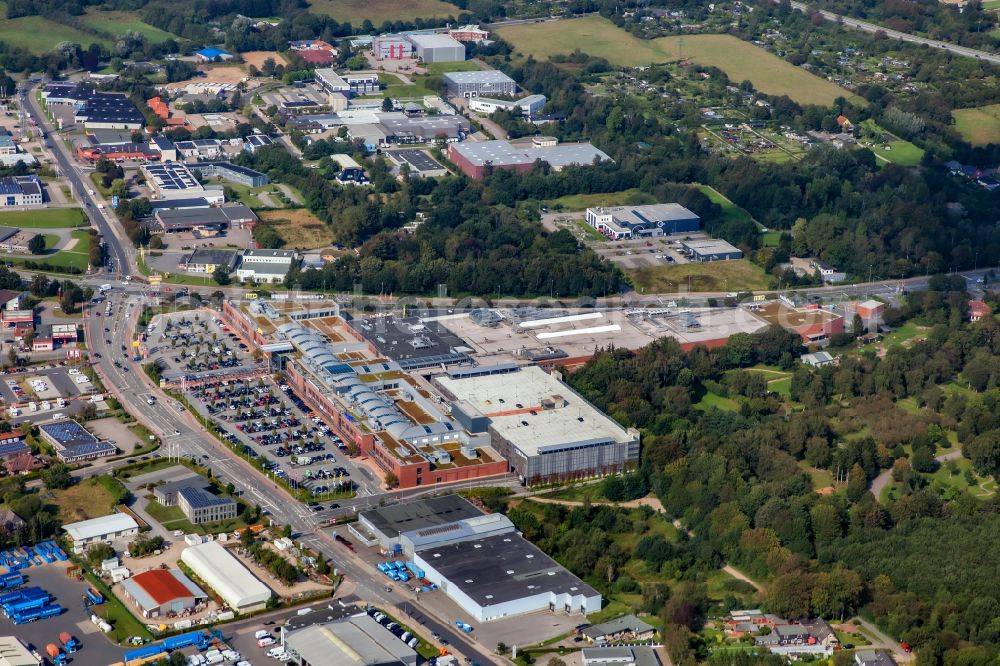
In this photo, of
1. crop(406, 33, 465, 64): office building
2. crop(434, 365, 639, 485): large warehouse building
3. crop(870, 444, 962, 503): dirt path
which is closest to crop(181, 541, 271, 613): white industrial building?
crop(434, 365, 639, 485): large warehouse building

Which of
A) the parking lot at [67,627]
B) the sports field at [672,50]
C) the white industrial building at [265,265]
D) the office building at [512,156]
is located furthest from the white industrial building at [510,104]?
the parking lot at [67,627]

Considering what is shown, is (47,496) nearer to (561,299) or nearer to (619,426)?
(619,426)

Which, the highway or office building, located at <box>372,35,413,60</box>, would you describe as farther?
the highway

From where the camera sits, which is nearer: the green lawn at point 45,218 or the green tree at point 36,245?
the green tree at point 36,245

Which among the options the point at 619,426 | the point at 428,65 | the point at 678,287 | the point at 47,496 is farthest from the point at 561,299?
the point at 428,65

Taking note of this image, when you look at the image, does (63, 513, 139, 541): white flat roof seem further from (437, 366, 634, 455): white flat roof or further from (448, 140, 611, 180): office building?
(448, 140, 611, 180): office building

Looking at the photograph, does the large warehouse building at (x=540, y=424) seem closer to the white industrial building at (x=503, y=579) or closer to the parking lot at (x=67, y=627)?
the white industrial building at (x=503, y=579)
